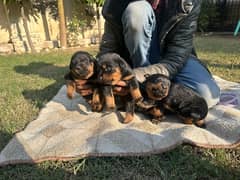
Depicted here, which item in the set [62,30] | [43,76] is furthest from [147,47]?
[62,30]

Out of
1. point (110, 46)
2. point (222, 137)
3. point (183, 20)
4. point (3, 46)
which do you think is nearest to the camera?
point (222, 137)

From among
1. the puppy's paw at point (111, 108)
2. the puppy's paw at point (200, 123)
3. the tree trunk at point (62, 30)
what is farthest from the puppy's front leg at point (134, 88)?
the tree trunk at point (62, 30)

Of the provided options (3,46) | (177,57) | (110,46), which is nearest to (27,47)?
(3,46)

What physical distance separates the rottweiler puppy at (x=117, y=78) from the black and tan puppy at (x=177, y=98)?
0.28ft

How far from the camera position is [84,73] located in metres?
2.16

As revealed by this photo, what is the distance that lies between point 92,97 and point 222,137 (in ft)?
3.31

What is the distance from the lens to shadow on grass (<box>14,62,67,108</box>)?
3.03 m

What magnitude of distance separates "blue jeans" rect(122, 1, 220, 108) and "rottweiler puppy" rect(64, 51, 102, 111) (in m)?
0.46

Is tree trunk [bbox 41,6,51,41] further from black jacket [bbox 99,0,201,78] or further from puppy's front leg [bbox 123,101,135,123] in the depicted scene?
puppy's front leg [bbox 123,101,135,123]

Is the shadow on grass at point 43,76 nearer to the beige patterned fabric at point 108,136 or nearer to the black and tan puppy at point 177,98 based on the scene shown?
the beige patterned fabric at point 108,136

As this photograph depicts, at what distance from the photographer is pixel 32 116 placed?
2.57 m

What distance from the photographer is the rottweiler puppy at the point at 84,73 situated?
213 cm

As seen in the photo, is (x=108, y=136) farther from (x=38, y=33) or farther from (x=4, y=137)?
(x=38, y=33)

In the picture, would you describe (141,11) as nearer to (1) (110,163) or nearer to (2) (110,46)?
(2) (110,46)
